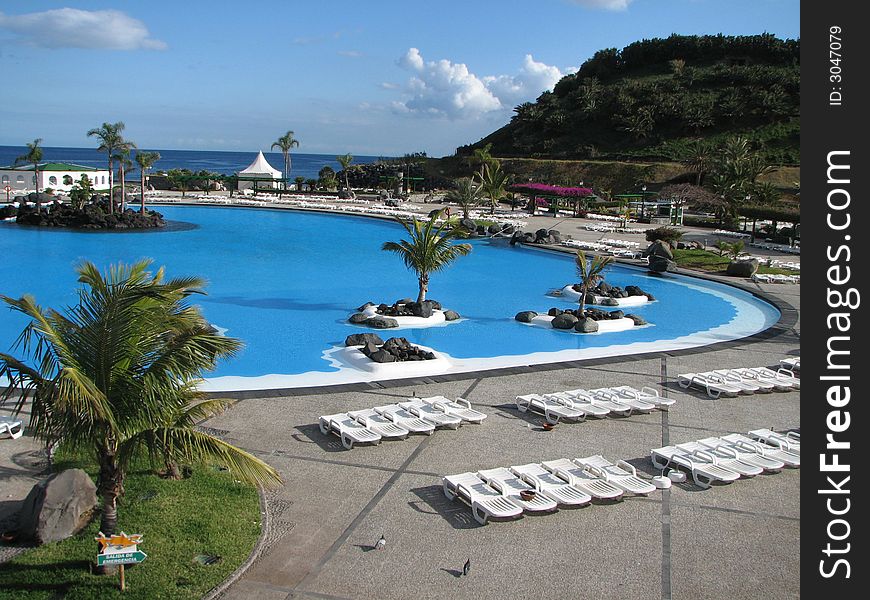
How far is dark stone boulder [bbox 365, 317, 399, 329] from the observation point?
19.3m

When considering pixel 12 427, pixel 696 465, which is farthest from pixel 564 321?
pixel 12 427

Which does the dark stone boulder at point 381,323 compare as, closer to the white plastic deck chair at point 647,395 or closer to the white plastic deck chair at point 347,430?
the white plastic deck chair at point 647,395

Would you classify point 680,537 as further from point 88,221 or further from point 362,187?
point 362,187

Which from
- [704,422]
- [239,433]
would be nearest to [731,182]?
[704,422]

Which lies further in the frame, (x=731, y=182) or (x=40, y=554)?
(x=731, y=182)

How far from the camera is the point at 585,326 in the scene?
63.3ft

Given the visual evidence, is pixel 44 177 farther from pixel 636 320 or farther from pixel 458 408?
pixel 458 408

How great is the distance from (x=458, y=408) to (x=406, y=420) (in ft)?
3.29

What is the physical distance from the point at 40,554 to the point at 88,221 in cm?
3339

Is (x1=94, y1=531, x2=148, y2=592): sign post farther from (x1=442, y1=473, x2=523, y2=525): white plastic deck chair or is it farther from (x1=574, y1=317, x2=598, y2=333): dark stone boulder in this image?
(x1=574, y1=317, x2=598, y2=333): dark stone boulder

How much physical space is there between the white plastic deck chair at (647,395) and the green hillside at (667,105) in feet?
181

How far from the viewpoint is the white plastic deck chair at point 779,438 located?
34.5 feet

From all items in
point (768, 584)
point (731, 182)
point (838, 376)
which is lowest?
point (768, 584)

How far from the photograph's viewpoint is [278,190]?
60531mm
